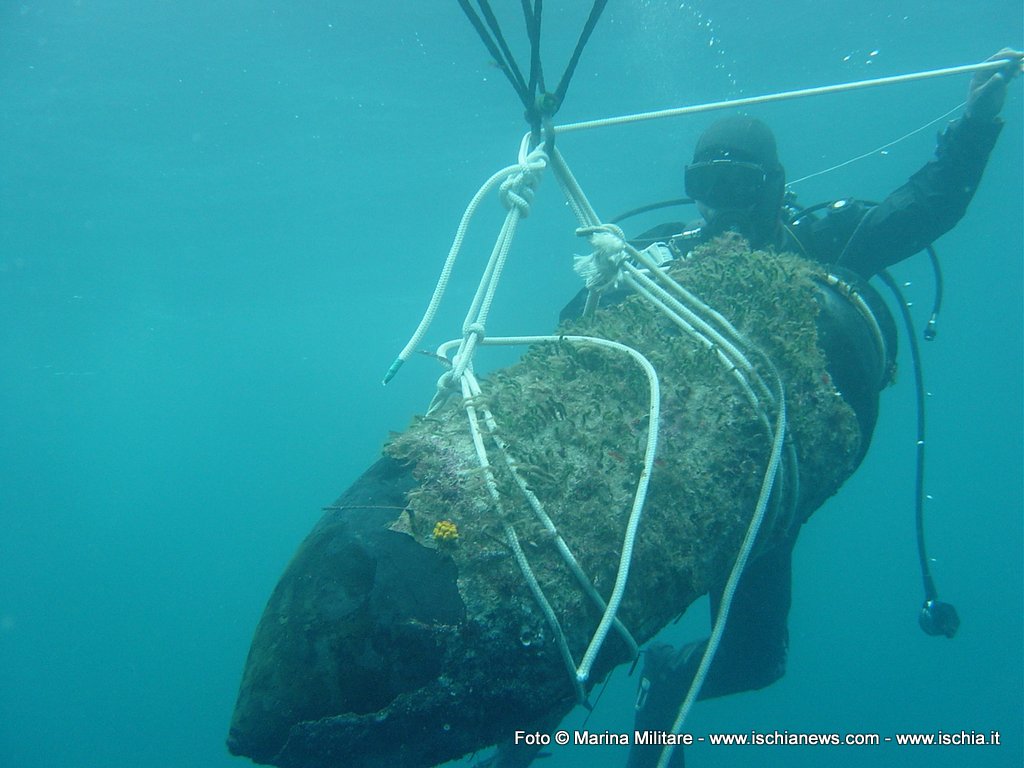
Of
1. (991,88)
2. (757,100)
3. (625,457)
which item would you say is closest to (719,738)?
(625,457)

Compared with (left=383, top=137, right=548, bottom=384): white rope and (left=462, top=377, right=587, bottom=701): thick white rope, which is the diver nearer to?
(left=383, top=137, right=548, bottom=384): white rope

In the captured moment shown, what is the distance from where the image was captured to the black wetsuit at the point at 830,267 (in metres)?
3.79

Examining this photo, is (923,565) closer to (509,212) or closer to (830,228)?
(830,228)

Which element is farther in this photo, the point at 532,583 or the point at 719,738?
the point at 719,738

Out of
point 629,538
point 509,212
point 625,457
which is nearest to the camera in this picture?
point 629,538

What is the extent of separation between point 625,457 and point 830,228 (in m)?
3.60

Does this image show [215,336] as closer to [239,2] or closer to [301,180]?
[301,180]

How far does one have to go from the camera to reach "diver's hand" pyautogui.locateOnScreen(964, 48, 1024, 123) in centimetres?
374

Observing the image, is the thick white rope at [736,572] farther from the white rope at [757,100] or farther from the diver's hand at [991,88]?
the diver's hand at [991,88]

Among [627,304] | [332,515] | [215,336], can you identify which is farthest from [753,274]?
[215,336]

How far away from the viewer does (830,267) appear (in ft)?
11.8

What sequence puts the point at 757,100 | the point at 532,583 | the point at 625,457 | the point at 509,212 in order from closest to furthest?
the point at 532,583, the point at 625,457, the point at 509,212, the point at 757,100

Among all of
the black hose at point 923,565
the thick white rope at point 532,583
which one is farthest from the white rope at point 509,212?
the black hose at point 923,565

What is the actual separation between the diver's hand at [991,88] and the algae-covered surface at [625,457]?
7.73 ft
